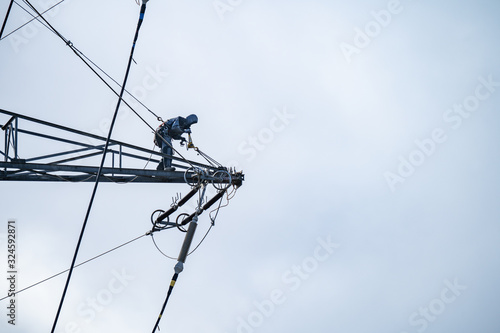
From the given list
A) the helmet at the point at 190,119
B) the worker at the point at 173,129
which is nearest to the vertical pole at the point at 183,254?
the worker at the point at 173,129

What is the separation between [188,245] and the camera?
8.56 meters

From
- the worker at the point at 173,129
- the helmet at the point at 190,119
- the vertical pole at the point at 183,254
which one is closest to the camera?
the vertical pole at the point at 183,254

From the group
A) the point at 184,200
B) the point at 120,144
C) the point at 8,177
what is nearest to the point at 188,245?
the point at 184,200

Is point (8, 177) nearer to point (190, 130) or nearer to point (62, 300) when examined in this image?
point (62, 300)

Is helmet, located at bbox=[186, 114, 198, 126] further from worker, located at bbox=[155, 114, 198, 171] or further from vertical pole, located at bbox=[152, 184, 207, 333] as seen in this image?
vertical pole, located at bbox=[152, 184, 207, 333]

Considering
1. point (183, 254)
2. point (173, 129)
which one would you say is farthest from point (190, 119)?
point (183, 254)

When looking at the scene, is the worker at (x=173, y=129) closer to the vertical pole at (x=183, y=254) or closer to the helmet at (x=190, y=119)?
the helmet at (x=190, y=119)

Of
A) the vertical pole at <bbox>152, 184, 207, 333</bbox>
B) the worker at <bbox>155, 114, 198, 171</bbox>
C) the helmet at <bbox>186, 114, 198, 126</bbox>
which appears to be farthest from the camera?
the helmet at <bbox>186, 114, 198, 126</bbox>

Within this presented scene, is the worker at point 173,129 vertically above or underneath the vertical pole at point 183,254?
above

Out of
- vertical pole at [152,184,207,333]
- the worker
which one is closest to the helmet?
the worker

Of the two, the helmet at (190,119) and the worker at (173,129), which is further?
the helmet at (190,119)

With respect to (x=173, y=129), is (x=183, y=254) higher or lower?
lower

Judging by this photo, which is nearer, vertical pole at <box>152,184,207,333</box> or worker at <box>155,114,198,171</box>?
vertical pole at <box>152,184,207,333</box>

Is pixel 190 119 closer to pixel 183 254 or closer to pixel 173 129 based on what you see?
pixel 173 129
